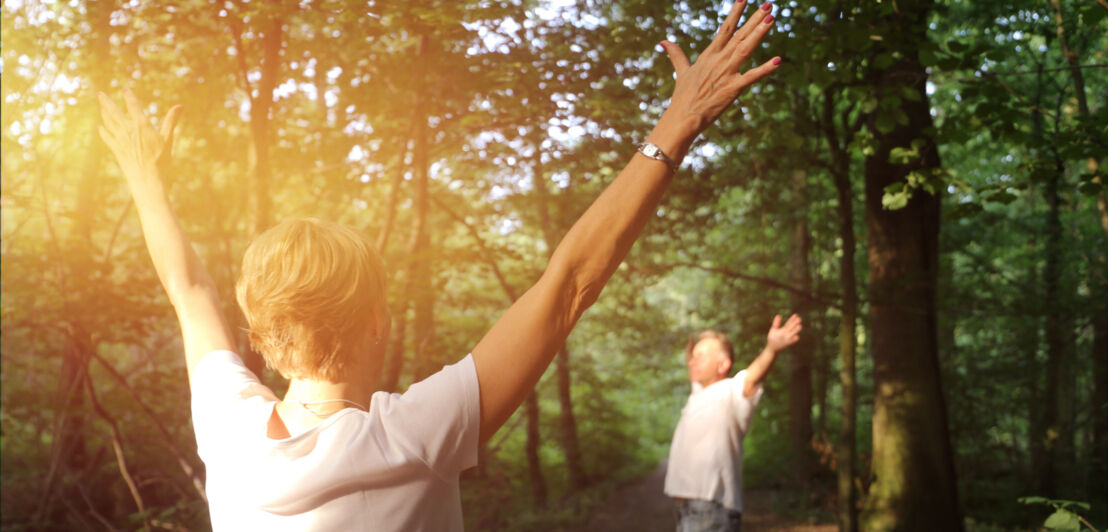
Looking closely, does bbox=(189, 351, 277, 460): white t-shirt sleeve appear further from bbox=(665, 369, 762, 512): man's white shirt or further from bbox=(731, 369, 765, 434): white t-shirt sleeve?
bbox=(731, 369, 765, 434): white t-shirt sleeve

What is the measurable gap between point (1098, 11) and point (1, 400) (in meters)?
8.48

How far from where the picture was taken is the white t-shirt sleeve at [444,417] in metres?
1.22

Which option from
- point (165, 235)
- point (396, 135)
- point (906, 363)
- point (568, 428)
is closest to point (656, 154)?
point (165, 235)

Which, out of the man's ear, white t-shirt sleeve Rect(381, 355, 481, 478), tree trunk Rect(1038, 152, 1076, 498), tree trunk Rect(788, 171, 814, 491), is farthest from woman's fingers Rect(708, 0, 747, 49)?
tree trunk Rect(788, 171, 814, 491)

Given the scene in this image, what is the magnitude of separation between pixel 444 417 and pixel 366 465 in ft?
0.51

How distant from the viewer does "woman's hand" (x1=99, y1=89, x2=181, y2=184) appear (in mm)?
1765

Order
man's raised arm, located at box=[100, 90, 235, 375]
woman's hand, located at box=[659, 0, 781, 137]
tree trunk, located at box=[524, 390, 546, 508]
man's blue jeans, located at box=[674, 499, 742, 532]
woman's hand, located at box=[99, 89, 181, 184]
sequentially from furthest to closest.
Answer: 1. tree trunk, located at box=[524, 390, 546, 508]
2. man's blue jeans, located at box=[674, 499, 742, 532]
3. woman's hand, located at box=[99, 89, 181, 184]
4. man's raised arm, located at box=[100, 90, 235, 375]
5. woman's hand, located at box=[659, 0, 781, 137]

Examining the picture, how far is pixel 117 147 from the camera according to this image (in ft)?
5.92

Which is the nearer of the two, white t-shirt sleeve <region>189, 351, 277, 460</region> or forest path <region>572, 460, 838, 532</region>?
white t-shirt sleeve <region>189, 351, 277, 460</region>

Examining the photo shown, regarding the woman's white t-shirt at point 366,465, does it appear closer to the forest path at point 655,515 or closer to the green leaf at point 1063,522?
the green leaf at point 1063,522

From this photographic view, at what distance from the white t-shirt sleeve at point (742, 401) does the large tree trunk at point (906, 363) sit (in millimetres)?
2927

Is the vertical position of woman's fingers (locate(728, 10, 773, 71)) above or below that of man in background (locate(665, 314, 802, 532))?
above

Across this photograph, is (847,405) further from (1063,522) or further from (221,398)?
(221,398)

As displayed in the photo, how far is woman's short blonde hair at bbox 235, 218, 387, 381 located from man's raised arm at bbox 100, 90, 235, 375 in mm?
216
